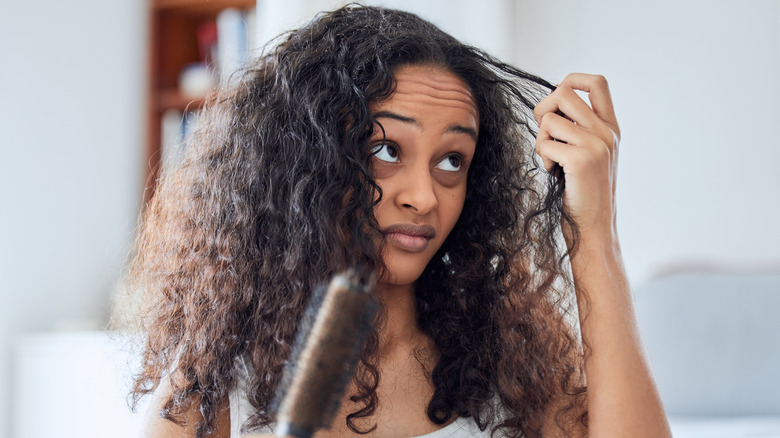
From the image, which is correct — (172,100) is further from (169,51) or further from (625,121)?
(625,121)

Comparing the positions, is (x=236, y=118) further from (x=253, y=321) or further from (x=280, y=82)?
(x=253, y=321)

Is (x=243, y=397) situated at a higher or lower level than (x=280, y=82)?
lower

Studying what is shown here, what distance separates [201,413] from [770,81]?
1345 millimetres

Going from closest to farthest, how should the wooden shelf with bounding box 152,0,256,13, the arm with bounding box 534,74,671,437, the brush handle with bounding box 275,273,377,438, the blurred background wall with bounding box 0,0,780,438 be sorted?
the brush handle with bounding box 275,273,377,438 < the arm with bounding box 534,74,671,437 < the blurred background wall with bounding box 0,0,780,438 < the wooden shelf with bounding box 152,0,256,13

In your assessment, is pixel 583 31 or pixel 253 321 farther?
pixel 583 31

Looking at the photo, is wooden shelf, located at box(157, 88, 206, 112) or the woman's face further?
wooden shelf, located at box(157, 88, 206, 112)

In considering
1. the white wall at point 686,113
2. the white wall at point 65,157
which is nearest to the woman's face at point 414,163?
the white wall at point 686,113

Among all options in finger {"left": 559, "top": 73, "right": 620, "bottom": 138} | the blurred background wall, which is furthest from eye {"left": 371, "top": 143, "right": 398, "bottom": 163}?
the blurred background wall

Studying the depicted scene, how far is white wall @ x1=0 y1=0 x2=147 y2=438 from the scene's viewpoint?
1.82 meters

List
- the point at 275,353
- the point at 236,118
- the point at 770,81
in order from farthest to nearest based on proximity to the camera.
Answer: the point at 770,81, the point at 236,118, the point at 275,353

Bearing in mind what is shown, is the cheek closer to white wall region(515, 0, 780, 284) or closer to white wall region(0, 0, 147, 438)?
white wall region(515, 0, 780, 284)

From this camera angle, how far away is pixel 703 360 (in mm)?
1577

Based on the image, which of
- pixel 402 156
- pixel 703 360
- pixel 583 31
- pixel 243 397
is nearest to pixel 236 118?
pixel 402 156

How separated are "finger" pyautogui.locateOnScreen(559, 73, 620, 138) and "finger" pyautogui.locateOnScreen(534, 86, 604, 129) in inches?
0.9
